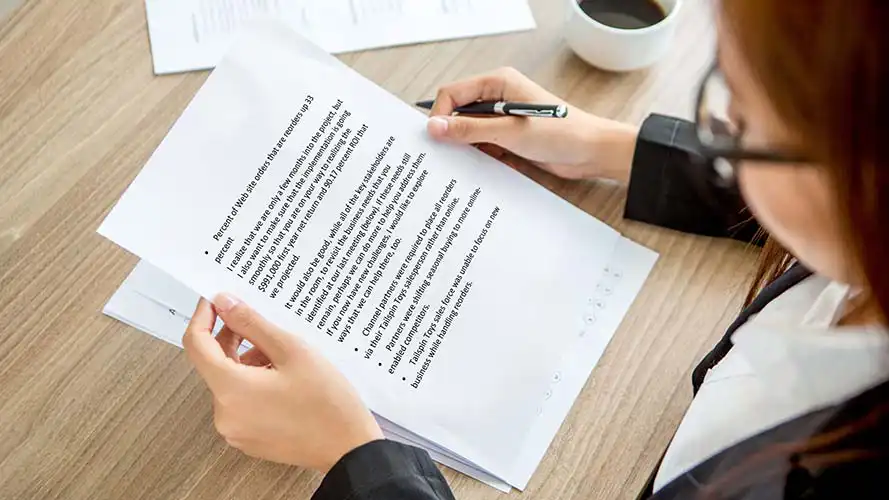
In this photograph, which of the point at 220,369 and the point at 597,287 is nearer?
the point at 220,369

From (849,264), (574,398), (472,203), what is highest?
(849,264)

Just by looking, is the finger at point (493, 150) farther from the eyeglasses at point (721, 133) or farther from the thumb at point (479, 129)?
the eyeglasses at point (721, 133)

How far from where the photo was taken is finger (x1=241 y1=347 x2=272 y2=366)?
69cm

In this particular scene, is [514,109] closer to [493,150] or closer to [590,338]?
[493,150]

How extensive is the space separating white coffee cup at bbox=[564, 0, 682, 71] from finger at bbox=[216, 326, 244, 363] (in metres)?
0.44

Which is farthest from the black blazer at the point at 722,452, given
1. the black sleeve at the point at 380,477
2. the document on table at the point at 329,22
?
the document on table at the point at 329,22

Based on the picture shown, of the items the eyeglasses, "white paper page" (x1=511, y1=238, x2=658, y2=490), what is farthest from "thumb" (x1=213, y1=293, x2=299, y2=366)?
the eyeglasses

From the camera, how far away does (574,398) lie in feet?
2.33

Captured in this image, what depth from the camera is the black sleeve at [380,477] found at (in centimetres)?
62

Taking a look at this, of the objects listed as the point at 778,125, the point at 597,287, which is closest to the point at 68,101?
the point at 597,287

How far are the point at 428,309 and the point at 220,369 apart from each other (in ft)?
0.55

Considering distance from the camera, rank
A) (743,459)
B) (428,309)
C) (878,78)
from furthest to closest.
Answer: (428,309) → (743,459) → (878,78)

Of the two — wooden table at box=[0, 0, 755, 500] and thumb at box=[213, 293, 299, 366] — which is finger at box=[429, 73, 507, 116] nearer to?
wooden table at box=[0, 0, 755, 500]

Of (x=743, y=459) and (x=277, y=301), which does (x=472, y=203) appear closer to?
(x=277, y=301)
